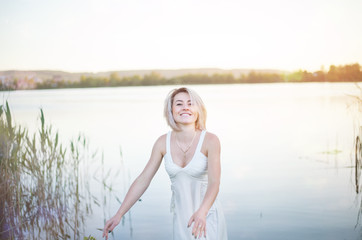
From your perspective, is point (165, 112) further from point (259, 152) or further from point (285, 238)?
point (259, 152)

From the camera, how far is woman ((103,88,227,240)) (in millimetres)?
2355

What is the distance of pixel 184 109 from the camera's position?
2.41m

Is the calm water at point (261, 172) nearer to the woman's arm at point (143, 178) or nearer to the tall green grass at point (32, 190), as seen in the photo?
the tall green grass at point (32, 190)

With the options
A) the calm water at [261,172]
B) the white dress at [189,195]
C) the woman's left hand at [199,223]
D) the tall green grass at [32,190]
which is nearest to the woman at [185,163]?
the white dress at [189,195]

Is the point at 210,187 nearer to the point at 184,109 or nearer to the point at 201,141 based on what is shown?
the point at 201,141

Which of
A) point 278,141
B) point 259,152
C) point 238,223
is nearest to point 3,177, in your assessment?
point 238,223

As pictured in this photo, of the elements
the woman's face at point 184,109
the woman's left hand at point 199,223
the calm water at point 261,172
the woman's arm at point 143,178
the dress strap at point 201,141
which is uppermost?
the woman's face at point 184,109

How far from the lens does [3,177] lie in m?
4.26

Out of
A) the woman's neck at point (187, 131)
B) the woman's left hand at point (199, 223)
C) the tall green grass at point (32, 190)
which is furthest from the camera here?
the tall green grass at point (32, 190)

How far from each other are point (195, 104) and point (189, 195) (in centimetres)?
48

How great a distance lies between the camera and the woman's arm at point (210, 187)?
2137mm

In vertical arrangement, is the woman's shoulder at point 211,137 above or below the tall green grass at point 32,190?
above

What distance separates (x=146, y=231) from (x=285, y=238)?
1561 millimetres

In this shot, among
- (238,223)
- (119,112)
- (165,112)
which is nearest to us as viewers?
(165,112)
